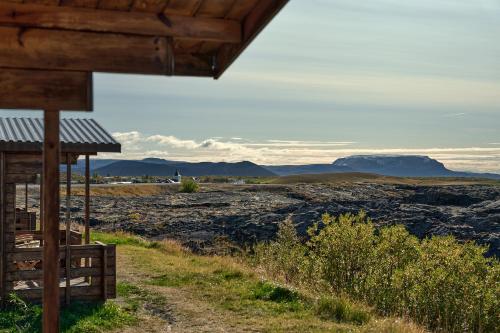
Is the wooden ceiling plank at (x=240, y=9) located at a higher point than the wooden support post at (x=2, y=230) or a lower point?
higher

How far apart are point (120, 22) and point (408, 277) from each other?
10.4 meters

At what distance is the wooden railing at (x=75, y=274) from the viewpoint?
12750 mm

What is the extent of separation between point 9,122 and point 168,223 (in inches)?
970

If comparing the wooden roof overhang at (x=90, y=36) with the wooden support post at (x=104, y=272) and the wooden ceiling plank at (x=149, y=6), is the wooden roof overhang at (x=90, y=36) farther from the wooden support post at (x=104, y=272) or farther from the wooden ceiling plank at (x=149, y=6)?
the wooden support post at (x=104, y=272)

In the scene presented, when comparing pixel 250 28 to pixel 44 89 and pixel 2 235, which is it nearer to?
pixel 44 89

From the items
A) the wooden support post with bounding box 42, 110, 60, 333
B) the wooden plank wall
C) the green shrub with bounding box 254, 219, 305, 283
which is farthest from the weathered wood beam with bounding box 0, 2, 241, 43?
the green shrub with bounding box 254, 219, 305, 283

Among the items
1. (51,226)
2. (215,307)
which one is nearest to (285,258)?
(215,307)

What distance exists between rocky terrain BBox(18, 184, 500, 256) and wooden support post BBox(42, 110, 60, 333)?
73.0 ft

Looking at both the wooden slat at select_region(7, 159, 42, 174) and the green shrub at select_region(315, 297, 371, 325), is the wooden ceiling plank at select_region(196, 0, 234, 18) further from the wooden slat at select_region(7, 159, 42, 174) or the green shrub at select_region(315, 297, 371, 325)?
the wooden slat at select_region(7, 159, 42, 174)

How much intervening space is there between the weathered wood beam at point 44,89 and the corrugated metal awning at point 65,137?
23.8 ft

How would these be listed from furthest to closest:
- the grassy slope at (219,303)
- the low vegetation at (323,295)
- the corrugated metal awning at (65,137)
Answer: the corrugated metal awning at (65,137)
the low vegetation at (323,295)
the grassy slope at (219,303)

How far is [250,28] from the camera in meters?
5.77

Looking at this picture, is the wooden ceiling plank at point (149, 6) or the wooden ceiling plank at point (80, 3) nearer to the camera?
the wooden ceiling plank at point (80, 3)

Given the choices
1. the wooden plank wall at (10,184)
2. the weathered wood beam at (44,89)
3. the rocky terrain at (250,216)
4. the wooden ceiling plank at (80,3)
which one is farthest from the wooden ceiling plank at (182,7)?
the rocky terrain at (250,216)
